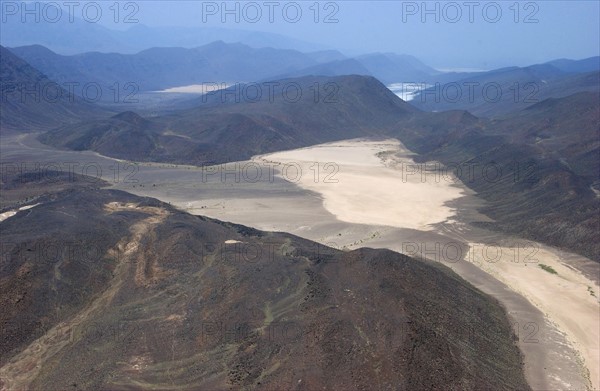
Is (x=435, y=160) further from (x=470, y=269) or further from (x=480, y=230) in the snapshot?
(x=470, y=269)

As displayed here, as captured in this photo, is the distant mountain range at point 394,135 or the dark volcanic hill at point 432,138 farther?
the distant mountain range at point 394,135

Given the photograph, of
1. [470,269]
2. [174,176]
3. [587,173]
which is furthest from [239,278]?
[587,173]

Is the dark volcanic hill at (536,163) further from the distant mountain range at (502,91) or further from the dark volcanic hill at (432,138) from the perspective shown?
the distant mountain range at (502,91)

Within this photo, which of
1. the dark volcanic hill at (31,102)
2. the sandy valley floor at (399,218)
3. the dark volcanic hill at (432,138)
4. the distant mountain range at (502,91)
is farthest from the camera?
the distant mountain range at (502,91)

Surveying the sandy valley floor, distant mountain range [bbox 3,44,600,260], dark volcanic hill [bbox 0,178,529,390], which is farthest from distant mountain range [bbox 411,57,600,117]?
dark volcanic hill [bbox 0,178,529,390]

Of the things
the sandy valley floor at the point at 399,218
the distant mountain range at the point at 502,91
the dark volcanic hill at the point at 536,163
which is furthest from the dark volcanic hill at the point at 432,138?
the distant mountain range at the point at 502,91

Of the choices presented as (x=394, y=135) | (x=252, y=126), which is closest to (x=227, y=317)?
(x=252, y=126)

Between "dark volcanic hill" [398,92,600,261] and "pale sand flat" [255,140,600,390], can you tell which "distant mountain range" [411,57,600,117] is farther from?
"pale sand flat" [255,140,600,390]

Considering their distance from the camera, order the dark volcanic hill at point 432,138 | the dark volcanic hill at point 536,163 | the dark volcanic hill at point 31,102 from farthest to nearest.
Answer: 1. the dark volcanic hill at point 31,102
2. the dark volcanic hill at point 432,138
3. the dark volcanic hill at point 536,163
